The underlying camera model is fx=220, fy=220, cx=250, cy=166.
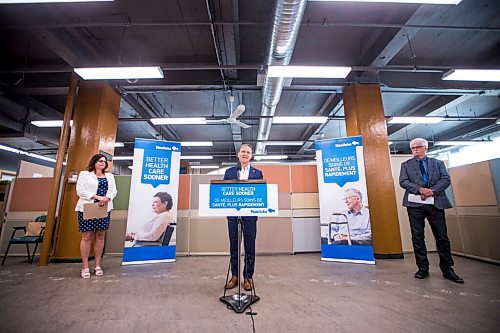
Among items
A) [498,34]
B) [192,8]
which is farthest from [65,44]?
[498,34]

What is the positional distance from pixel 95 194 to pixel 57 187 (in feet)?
5.77

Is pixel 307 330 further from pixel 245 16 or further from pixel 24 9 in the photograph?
pixel 24 9

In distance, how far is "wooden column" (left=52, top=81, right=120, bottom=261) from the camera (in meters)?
3.90

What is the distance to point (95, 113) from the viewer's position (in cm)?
442

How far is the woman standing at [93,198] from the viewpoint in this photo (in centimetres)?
288

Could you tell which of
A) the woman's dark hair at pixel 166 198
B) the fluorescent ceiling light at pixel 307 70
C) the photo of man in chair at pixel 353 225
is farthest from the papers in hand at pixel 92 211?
the photo of man in chair at pixel 353 225

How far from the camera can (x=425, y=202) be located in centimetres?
268

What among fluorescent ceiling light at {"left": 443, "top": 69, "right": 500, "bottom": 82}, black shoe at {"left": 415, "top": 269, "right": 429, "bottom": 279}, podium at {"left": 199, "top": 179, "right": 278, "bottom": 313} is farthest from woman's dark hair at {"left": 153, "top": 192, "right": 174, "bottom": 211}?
fluorescent ceiling light at {"left": 443, "top": 69, "right": 500, "bottom": 82}

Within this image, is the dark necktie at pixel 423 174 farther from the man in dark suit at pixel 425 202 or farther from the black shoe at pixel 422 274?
the black shoe at pixel 422 274

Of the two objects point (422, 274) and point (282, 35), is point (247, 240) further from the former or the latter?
point (282, 35)

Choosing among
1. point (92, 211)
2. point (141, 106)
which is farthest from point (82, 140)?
point (141, 106)

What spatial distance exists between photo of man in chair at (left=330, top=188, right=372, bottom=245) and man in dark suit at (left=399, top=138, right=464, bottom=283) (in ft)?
2.79

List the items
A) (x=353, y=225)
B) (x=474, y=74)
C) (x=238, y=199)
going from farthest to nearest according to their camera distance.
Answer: (x=474, y=74)
(x=353, y=225)
(x=238, y=199)

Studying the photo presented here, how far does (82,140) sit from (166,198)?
83.0 inches
